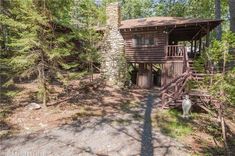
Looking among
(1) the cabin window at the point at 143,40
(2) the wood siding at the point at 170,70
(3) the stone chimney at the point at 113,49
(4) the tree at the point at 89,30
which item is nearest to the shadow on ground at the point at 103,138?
(2) the wood siding at the point at 170,70

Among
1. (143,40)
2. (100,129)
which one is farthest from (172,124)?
(143,40)

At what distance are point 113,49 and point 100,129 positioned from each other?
11839 mm

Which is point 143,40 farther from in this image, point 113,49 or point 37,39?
point 37,39

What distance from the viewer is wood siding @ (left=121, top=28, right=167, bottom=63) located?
19.2m

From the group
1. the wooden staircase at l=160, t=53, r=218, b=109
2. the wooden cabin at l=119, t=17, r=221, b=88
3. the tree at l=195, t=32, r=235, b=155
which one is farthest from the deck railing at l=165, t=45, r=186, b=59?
the tree at l=195, t=32, r=235, b=155

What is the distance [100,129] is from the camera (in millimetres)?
9867

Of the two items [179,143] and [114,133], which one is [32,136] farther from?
[179,143]

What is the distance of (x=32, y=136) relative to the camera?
29.7ft

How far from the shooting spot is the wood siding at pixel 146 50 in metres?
19.2

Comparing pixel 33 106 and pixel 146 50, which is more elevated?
pixel 146 50

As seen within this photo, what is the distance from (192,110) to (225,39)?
6.35m

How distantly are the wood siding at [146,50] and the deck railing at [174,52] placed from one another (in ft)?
1.28

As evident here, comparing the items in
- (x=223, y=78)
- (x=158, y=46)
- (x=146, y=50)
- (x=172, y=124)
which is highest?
(x=158, y=46)

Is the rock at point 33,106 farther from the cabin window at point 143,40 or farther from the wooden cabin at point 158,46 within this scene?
the cabin window at point 143,40
